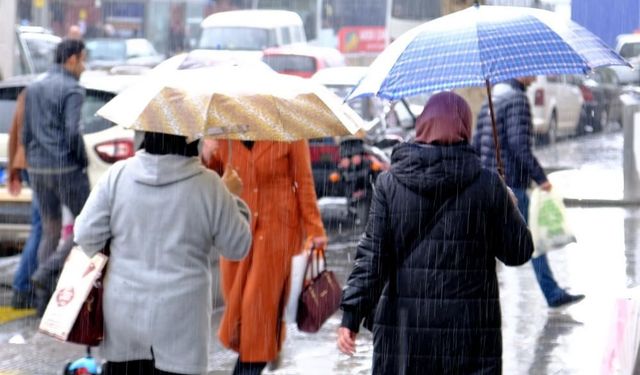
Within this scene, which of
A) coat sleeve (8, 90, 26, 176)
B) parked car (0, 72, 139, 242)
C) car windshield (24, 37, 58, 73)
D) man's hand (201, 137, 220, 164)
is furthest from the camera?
car windshield (24, 37, 58, 73)

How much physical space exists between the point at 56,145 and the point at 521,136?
10.6 ft

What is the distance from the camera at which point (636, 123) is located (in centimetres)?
1517

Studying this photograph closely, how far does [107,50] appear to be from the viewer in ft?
106

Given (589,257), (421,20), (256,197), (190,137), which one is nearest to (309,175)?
(256,197)

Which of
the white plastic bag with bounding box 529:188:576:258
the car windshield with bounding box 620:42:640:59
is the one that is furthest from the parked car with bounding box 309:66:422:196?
the car windshield with bounding box 620:42:640:59

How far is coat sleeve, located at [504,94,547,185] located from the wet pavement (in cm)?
87

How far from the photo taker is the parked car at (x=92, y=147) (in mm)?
10234

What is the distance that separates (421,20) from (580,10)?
22404 mm

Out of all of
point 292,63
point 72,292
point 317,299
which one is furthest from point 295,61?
point 72,292

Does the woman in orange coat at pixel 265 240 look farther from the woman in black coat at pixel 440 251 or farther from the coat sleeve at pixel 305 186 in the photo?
the woman in black coat at pixel 440 251

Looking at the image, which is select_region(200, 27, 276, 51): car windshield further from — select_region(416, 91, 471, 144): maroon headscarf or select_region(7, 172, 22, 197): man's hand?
select_region(416, 91, 471, 144): maroon headscarf

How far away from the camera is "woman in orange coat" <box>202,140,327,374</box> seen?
6.44 metres

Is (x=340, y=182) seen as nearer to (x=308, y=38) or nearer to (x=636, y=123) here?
(x=636, y=123)

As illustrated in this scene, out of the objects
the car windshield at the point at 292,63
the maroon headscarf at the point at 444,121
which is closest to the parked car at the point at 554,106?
the car windshield at the point at 292,63
